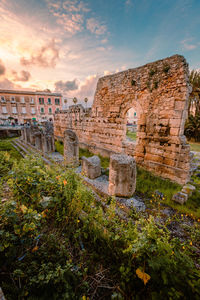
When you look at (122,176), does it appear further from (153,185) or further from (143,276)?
(143,276)

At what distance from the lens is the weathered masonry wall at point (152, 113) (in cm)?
468

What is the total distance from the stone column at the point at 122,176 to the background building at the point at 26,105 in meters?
30.4

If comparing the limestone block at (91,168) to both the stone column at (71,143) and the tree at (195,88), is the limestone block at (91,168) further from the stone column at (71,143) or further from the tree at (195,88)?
the tree at (195,88)

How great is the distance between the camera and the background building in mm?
26984

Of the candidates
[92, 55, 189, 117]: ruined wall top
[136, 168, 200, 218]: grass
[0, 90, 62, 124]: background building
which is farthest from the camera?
[0, 90, 62, 124]: background building

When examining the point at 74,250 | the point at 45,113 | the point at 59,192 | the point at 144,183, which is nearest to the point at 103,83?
the point at 144,183

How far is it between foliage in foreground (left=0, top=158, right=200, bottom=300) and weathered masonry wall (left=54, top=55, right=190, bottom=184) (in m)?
4.10

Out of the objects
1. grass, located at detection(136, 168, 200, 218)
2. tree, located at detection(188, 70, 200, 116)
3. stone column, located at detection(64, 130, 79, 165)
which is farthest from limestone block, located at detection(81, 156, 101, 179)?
tree, located at detection(188, 70, 200, 116)

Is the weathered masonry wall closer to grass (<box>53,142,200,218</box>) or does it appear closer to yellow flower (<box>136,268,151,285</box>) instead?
grass (<box>53,142,200,218</box>)

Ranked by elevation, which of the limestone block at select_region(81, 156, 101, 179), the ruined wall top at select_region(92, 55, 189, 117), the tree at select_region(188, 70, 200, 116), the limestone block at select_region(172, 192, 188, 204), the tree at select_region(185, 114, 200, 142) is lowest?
the limestone block at select_region(172, 192, 188, 204)

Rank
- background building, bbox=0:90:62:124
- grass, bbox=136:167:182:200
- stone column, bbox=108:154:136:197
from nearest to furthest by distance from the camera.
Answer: stone column, bbox=108:154:136:197
grass, bbox=136:167:182:200
background building, bbox=0:90:62:124

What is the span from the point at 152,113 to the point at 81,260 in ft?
18.6

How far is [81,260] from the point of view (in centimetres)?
158

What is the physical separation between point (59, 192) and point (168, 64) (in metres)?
6.01
